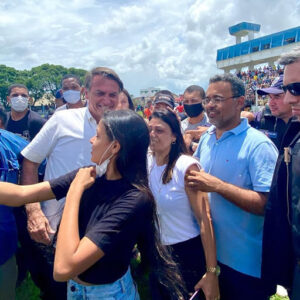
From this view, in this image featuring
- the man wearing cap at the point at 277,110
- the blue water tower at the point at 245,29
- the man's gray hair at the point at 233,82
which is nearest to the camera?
the man's gray hair at the point at 233,82

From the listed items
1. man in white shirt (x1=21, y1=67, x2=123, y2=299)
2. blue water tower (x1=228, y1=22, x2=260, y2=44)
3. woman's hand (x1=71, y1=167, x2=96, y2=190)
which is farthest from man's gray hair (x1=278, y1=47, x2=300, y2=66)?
blue water tower (x1=228, y1=22, x2=260, y2=44)

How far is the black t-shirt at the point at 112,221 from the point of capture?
4.75 feet

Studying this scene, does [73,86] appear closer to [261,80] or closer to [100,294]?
[100,294]

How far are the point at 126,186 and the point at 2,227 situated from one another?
1.26 metres

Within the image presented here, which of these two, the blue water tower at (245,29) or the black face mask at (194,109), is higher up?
the blue water tower at (245,29)

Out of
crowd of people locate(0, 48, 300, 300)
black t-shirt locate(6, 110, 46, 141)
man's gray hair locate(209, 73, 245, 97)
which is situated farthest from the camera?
black t-shirt locate(6, 110, 46, 141)

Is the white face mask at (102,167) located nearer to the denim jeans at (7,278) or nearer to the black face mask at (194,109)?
the denim jeans at (7,278)

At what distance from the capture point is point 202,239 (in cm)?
219

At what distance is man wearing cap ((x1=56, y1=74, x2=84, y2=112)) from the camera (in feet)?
16.5

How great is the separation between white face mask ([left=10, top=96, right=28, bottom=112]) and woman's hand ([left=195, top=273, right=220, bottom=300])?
4.18m

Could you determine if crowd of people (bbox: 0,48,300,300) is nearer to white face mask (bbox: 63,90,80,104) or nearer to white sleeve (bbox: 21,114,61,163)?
white sleeve (bbox: 21,114,61,163)

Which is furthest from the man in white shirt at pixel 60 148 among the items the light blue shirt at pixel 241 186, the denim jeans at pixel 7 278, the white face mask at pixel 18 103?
the white face mask at pixel 18 103

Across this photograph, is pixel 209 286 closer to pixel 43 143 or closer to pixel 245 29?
pixel 43 143

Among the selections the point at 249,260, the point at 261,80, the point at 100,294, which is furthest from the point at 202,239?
the point at 261,80
